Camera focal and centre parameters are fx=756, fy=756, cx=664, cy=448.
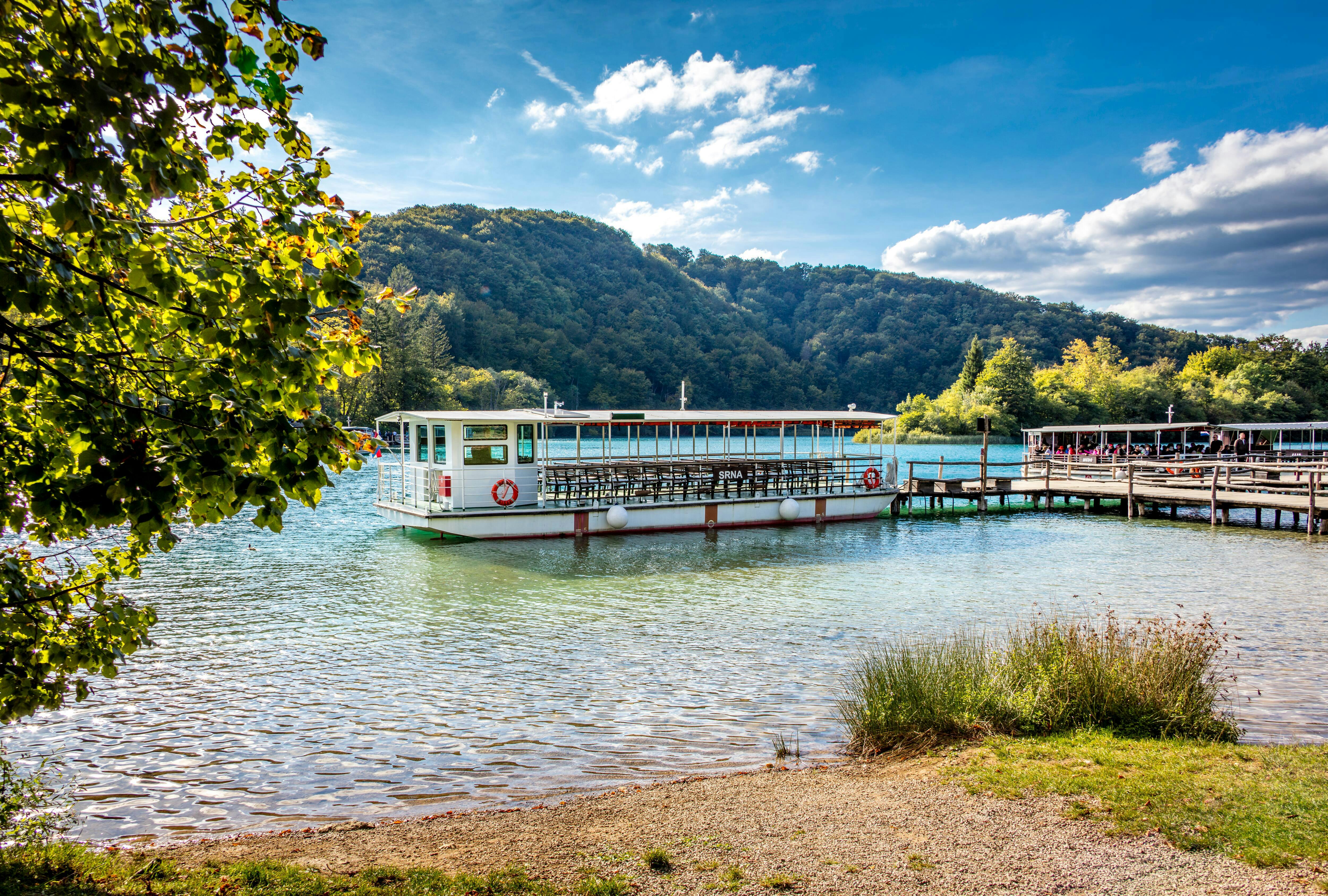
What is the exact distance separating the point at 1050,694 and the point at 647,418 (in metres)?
14.9

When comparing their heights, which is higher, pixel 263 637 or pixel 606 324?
pixel 606 324

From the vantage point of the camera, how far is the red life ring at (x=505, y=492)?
18.9 meters

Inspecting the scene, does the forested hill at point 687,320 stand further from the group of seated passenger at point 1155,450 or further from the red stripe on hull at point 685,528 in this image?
the red stripe on hull at point 685,528

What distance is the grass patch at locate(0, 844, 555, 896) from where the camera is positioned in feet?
12.0

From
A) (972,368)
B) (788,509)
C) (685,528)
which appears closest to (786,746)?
(685,528)

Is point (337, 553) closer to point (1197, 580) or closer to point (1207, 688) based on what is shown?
point (1207, 688)

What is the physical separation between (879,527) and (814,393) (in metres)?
86.3

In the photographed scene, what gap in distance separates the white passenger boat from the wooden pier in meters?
3.97

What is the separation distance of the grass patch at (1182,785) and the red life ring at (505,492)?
47.4 feet

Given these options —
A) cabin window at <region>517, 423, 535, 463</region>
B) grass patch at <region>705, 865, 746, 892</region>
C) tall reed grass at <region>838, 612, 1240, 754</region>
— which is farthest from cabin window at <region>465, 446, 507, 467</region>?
grass patch at <region>705, 865, 746, 892</region>

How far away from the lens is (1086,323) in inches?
4889

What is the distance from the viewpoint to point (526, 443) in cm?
1905

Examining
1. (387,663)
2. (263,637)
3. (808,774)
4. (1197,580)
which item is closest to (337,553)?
(263,637)

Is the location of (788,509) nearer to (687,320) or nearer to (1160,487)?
(1160,487)
